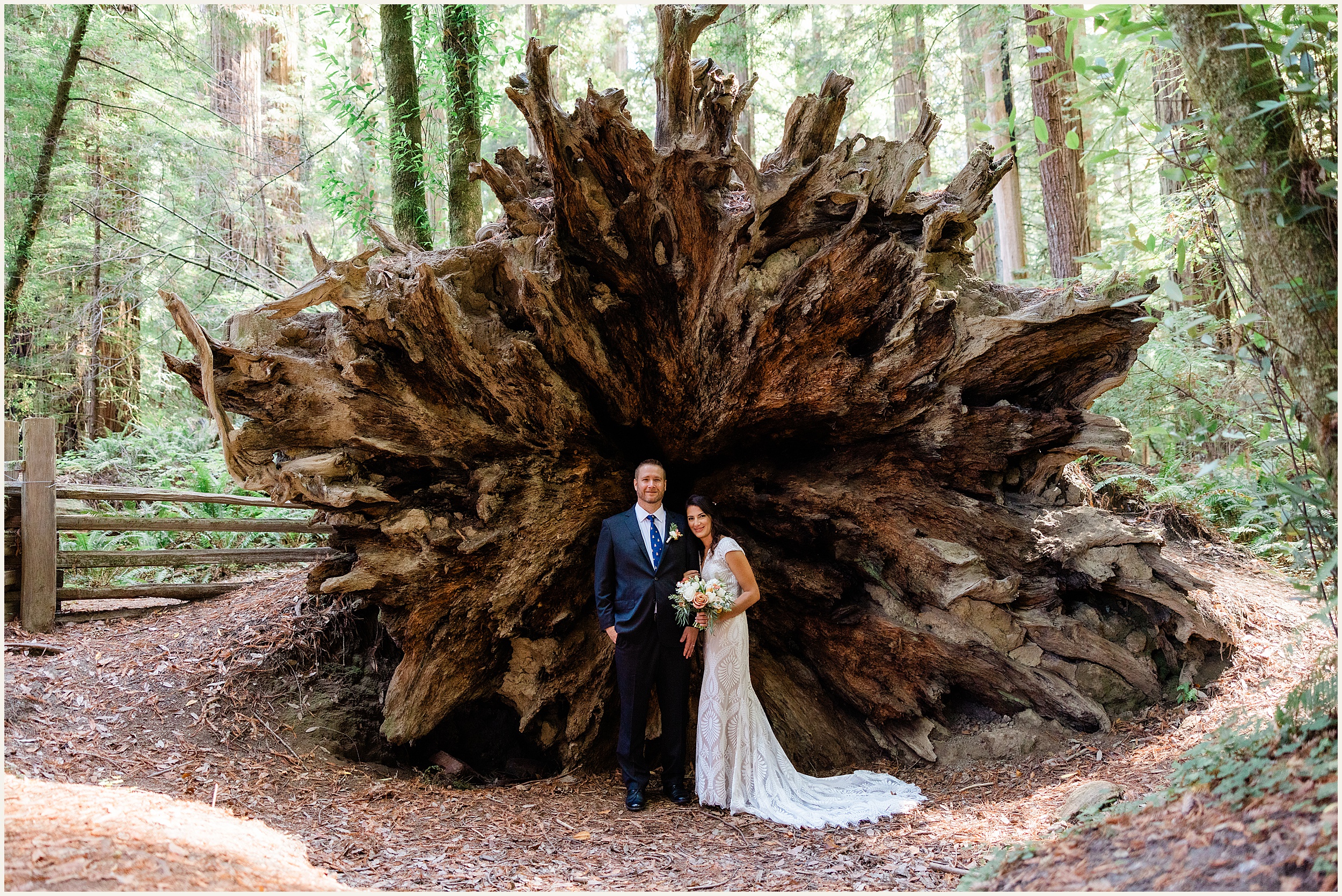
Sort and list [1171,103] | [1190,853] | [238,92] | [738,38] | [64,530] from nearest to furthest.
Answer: [1190,853] < [64,530] < [1171,103] < [738,38] < [238,92]

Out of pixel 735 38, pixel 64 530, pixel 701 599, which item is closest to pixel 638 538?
pixel 701 599

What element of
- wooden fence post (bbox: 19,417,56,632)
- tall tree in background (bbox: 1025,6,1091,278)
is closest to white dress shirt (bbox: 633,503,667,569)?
wooden fence post (bbox: 19,417,56,632)

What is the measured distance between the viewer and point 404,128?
7.18m

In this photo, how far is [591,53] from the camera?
14250 millimetres

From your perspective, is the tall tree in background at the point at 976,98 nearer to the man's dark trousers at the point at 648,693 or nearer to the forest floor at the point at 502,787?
the forest floor at the point at 502,787

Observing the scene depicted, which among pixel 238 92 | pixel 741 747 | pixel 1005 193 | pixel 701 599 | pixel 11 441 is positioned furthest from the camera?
pixel 238 92

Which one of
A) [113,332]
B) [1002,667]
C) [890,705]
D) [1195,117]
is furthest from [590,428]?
[113,332]

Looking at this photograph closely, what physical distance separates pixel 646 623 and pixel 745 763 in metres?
1.10

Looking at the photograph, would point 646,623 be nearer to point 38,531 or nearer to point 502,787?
point 502,787

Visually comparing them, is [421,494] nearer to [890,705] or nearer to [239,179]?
[890,705]

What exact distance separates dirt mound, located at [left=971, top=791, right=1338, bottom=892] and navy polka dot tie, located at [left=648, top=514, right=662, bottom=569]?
264cm

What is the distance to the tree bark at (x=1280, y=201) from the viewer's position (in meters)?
3.13

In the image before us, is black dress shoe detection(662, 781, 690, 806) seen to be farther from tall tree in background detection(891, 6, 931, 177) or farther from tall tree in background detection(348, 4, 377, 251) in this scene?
tall tree in background detection(891, 6, 931, 177)

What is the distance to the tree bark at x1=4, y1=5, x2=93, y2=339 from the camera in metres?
8.63
